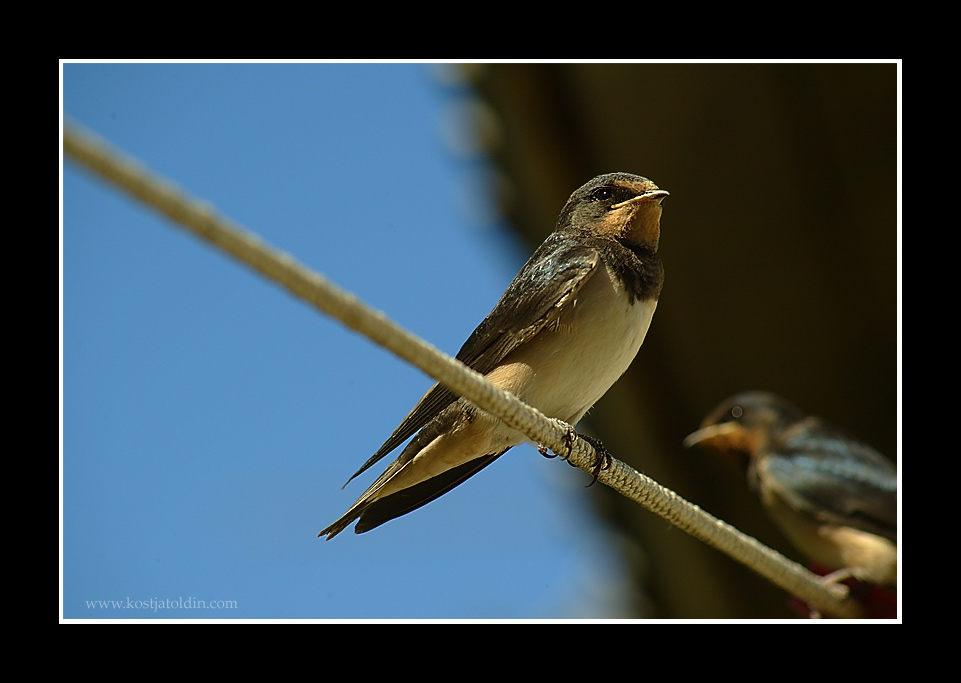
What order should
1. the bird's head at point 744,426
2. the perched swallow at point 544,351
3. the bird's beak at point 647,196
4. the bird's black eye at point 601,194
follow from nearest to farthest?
the perched swallow at point 544,351, the bird's beak at point 647,196, the bird's black eye at point 601,194, the bird's head at point 744,426

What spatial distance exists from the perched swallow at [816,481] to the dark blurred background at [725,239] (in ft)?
1.62

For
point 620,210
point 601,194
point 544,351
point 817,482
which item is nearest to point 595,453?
point 544,351

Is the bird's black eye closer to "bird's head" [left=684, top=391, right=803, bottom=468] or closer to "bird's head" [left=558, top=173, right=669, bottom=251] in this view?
"bird's head" [left=558, top=173, right=669, bottom=251]

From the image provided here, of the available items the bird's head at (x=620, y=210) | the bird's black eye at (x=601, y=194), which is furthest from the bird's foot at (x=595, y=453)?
the bird's black eye at (x=601, y=194)

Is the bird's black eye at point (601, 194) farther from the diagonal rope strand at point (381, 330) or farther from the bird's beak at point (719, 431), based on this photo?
the bird's beak at point (719, 431)

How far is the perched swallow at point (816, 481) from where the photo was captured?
3.73 meters

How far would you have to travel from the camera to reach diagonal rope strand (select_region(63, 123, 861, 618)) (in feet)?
3.38

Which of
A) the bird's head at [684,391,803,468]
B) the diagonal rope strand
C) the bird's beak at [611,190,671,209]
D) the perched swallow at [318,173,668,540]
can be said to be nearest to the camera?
the diagonal rope strand

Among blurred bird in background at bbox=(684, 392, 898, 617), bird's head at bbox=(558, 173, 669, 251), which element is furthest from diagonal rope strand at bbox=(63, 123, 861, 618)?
blurred bird in background at bbox=(684, 392, 898, 617)

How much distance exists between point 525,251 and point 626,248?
1.90 meters

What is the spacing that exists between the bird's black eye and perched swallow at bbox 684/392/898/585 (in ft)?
5.88

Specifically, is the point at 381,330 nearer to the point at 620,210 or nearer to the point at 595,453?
the point at 595,453

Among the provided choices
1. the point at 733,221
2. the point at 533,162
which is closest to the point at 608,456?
the point at 533,162

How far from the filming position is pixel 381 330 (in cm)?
133
